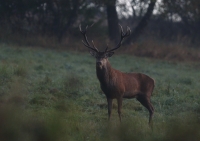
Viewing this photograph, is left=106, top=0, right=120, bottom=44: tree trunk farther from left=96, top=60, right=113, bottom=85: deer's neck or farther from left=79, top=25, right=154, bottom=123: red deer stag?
left=96, top=60, right=113, bottom=85: deer's neck

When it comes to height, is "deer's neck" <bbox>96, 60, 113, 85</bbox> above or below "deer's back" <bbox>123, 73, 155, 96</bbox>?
above

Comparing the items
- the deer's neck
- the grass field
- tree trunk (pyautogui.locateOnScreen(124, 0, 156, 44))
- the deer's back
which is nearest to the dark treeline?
tree trunk (pyautogui.locateOnScreen(124, 0, 156, 44))

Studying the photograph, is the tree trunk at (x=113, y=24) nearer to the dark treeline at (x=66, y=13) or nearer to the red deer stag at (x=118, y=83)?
the dark treeline at (x=66, y=13)

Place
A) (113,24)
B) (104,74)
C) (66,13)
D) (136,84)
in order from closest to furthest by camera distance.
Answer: (104,74) → (136,84) → (66,13) → (113,24)

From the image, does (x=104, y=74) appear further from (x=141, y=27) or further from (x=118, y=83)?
(x=141, y=27)

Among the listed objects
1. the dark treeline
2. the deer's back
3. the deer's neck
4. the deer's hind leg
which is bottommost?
the deer's hind leg

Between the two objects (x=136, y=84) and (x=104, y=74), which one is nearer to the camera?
(x=104, y=74)

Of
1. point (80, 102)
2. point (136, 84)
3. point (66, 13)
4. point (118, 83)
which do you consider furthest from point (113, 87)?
point (66, 13)

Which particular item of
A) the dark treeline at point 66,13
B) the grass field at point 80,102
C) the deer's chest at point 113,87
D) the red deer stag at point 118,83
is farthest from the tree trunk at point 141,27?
the deer's chest at point 113,87

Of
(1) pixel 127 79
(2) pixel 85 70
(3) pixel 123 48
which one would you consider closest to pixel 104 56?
(1) pixel 127 79

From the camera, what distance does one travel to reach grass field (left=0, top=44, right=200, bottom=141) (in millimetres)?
5809

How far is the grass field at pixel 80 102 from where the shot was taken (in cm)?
581

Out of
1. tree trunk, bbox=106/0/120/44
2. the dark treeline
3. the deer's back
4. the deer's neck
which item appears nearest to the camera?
the deer's neck

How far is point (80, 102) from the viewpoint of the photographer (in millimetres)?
11352
